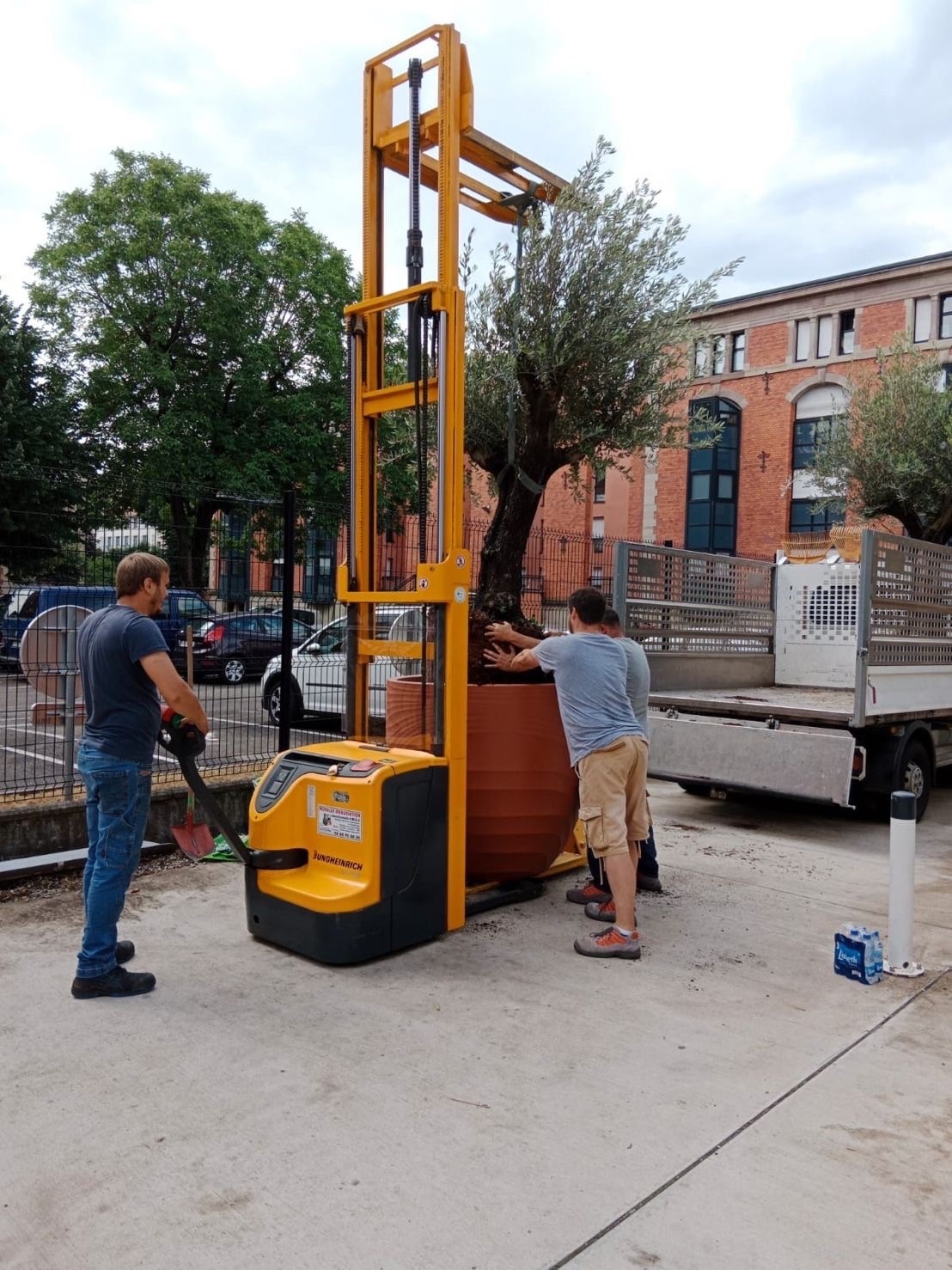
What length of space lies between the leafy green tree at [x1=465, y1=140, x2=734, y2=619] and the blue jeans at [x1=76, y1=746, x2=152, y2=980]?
6783 millimetres

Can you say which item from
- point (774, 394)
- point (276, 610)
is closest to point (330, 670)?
point (276, 610)

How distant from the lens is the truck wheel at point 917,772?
752cm

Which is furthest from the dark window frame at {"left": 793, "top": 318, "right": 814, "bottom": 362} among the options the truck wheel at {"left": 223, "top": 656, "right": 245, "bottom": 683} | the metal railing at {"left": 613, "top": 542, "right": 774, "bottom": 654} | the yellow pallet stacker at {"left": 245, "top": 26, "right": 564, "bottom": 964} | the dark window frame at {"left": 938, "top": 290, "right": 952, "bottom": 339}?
the yellow pallet stacker at {"left": 245, "top": 26, "right": 564, "bottom": 964}

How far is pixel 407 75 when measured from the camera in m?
4.89

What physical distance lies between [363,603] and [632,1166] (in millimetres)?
3063

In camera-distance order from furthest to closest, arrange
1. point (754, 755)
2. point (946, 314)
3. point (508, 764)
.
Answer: point (946, 314)
point (754, 755)
point (508, 764)

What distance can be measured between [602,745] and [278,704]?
3.96m

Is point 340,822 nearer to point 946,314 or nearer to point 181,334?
point 181,334

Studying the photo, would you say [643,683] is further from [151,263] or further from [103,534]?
[151,263]

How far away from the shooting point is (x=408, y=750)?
4.71m

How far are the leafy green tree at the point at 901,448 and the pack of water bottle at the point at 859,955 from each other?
52.3ft

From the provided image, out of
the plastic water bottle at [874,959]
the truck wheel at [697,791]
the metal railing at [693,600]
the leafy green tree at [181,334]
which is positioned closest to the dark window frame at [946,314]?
the leafy green tree at [181,334]

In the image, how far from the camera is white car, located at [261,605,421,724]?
198 inches

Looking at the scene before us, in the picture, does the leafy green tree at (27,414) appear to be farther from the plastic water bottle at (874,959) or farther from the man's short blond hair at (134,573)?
the plastic water bottle at (874,959)
